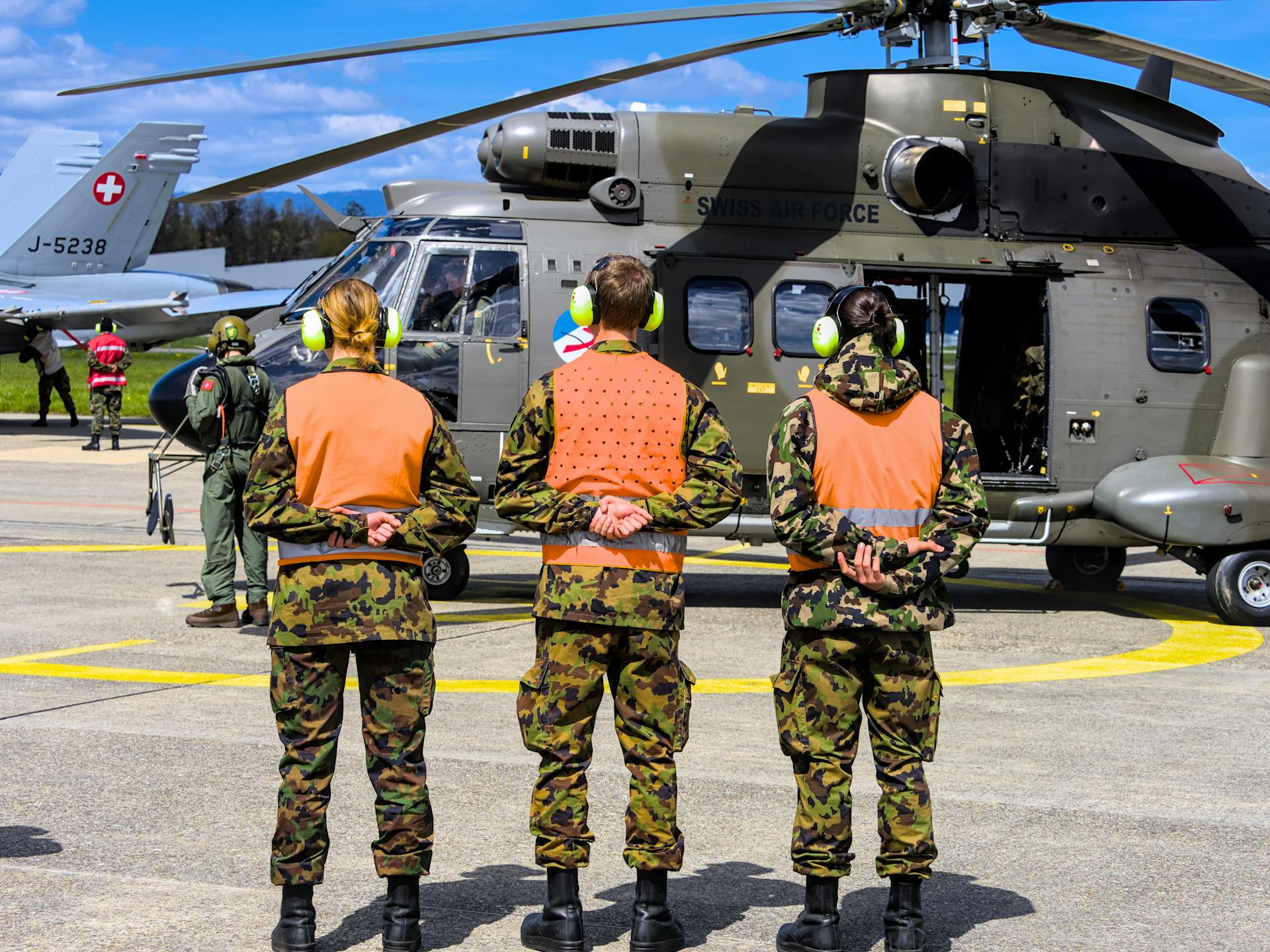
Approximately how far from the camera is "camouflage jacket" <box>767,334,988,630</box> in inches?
181

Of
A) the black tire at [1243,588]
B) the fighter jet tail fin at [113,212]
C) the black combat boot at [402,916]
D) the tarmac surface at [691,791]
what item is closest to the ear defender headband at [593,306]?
the black combat boot at [402,916]

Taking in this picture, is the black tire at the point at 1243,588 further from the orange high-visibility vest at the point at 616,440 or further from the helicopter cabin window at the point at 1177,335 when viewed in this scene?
the orange high-visibility vest at the point at 616,440

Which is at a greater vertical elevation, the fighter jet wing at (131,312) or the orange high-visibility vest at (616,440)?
the fighter jet wing at (131,312)

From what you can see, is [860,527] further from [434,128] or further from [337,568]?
[434,128]

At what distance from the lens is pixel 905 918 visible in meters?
4.50

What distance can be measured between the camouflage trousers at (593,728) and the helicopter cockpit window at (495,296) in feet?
22.0

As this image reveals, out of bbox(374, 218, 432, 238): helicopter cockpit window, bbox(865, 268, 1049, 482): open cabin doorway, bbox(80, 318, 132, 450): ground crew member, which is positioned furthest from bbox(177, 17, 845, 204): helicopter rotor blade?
bbox(80, 318, 132, 450): ground crew member

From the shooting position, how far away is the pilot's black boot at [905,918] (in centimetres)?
447

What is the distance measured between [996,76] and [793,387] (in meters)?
3.14

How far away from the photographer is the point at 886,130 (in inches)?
459

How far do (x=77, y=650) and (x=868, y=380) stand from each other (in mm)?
6530

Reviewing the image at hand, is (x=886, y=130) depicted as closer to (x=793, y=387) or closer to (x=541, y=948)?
(x=793, y=387)

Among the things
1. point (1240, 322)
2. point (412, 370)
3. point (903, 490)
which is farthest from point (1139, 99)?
point (903, 490)

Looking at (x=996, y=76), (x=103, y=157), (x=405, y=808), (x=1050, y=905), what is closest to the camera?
(x=405, y=808)
